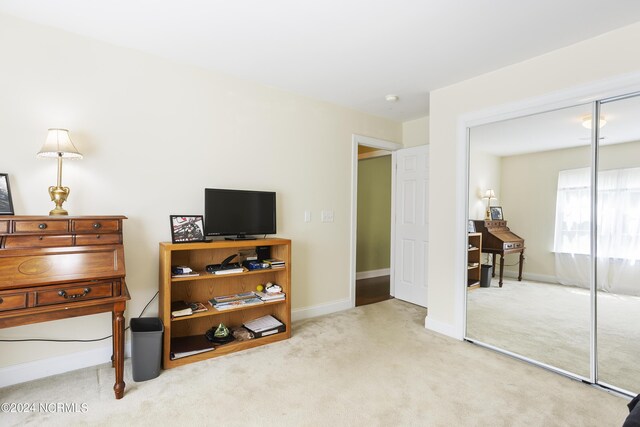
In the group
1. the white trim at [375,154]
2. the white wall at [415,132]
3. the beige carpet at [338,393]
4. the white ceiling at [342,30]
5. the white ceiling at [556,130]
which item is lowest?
the beige carpet at [338,393]

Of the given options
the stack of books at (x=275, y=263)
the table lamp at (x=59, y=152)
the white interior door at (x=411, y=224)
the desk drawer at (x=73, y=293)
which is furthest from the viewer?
the white interior door at (x=411, y=224)

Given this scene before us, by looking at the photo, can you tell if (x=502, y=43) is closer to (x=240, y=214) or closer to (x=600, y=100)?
(x=600, y=100)

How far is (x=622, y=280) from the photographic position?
2297 millimetres

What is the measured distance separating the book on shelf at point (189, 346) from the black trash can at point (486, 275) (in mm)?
2515

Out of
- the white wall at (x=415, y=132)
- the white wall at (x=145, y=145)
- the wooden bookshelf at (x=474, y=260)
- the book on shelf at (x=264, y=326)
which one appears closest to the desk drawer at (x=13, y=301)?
the white wall at (x=145, y=145)

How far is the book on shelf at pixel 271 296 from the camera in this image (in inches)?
119

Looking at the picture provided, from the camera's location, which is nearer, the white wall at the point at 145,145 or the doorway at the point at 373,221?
the white wall at the point at 145,145

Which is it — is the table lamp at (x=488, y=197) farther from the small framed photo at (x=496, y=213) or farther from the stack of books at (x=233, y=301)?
the stack of books at (x=233, y=301)

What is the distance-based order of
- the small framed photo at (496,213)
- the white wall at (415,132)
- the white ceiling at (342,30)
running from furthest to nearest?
the white wall at (415,132)
the small framed photo at (496,213)
the white ceiling at (342,30)

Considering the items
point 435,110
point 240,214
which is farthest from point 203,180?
point 435,110

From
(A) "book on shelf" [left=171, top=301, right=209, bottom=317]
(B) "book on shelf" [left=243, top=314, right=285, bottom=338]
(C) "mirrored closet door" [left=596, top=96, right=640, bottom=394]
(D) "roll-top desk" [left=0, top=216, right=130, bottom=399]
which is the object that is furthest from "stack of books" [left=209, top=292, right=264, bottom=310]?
(C) "mirrored closet door" [left=596, top=96, right=640, bottom=394]

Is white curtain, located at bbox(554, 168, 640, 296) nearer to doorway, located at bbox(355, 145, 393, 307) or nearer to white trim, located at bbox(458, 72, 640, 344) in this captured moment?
white trim, located at bbox(458, 72, 640, 344)

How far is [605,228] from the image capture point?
2332 millimetres

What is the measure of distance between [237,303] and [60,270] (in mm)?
1324
